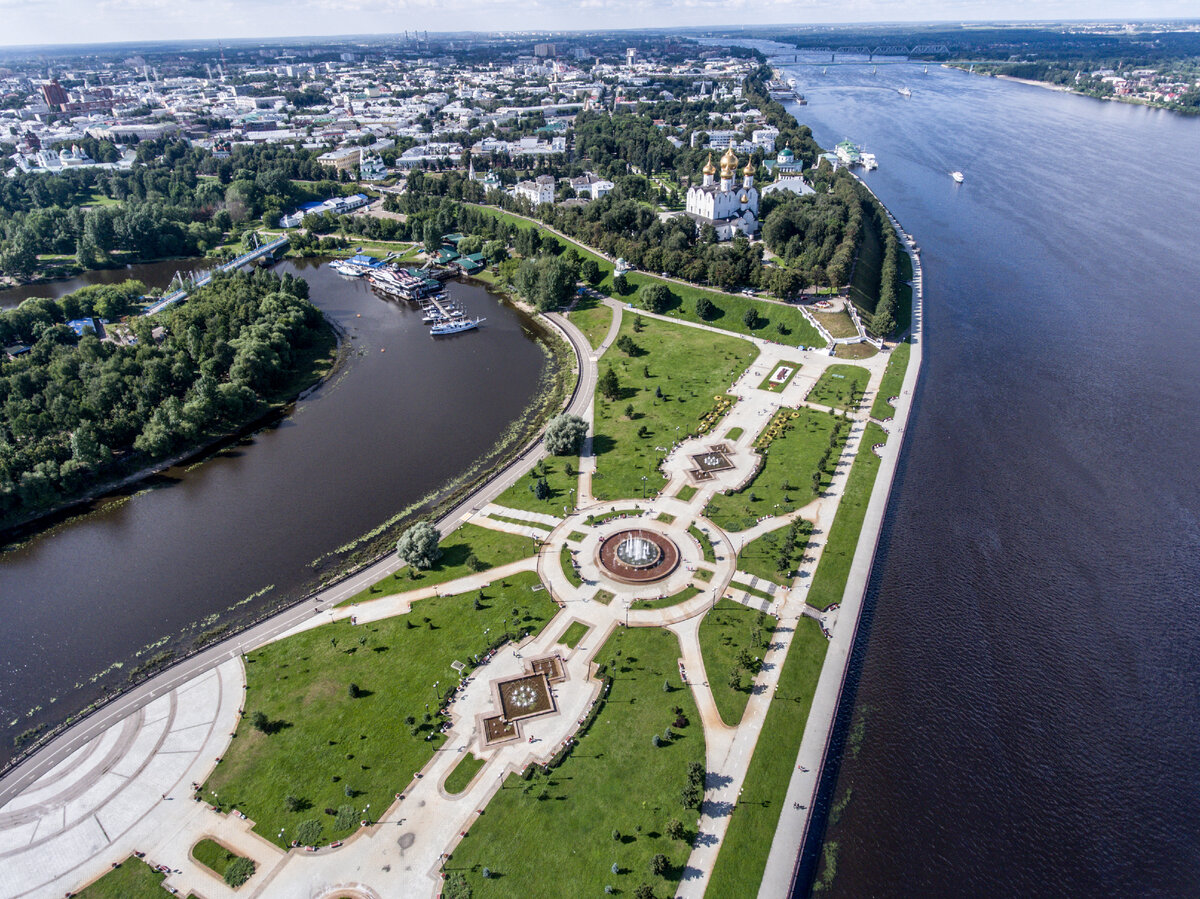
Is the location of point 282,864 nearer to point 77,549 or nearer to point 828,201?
point 77,549

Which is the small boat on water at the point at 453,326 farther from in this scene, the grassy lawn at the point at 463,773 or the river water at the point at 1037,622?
the grassy lawn at the point at 463,773

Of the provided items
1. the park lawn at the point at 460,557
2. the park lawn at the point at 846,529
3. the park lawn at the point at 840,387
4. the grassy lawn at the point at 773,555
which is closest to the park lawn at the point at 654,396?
the park lawn at the point at 840,387

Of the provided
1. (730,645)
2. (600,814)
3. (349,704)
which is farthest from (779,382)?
(349,704)

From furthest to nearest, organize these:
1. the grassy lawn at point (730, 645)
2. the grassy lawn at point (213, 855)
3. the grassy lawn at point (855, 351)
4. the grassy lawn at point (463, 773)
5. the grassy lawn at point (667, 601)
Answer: the grassy lawn at point (855, 351) → the grassy lawn at point (667, 601) → the grassy lawn at point (730, 645) → the grassy lawn at point (463, 773) → the grassy lawn at point (213, 855)

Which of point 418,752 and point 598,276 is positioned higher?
point 598,276

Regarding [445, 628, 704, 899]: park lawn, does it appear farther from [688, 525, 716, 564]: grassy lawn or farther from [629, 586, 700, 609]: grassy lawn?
[688, 525, 716, 564]: grassy lawn

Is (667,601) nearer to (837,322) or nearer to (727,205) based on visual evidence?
(837,322)

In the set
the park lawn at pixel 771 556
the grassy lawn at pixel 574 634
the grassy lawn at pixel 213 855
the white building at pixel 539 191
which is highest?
the white building at pixel 539 191

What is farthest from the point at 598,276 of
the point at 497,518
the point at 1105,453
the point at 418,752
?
the point at 418,752
